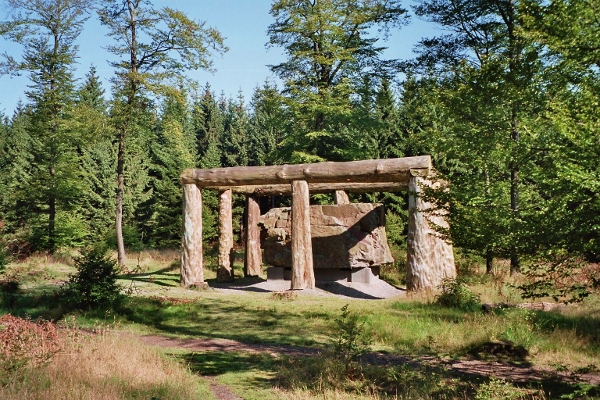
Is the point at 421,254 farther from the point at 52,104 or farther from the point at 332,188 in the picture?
the point at 52,104

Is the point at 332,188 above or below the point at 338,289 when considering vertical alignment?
above

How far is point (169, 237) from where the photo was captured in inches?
1363

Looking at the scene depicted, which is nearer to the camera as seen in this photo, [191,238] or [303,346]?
[303,346]

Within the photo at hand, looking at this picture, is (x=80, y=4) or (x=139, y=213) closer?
(x=80, y=4)

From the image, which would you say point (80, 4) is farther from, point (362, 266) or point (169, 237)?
point (362, 266)

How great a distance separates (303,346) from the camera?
33.2 feet

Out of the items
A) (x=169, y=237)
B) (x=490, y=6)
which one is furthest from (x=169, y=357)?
(x=169, y=237)

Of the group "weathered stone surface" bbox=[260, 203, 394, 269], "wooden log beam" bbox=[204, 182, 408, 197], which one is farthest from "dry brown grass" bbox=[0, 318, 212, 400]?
"wooden log beam" bbox=[204, 182, 408, 197]

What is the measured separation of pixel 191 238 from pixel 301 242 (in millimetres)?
4028

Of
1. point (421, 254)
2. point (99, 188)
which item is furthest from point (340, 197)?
point (99, 188)

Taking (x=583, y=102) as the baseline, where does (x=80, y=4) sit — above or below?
above

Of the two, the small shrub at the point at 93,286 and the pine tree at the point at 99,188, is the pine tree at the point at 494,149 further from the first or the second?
the pine tree at the point at 99,188

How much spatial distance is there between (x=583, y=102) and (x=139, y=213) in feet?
127

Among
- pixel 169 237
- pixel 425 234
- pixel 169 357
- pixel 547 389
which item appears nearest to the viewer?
pixel 547 389
